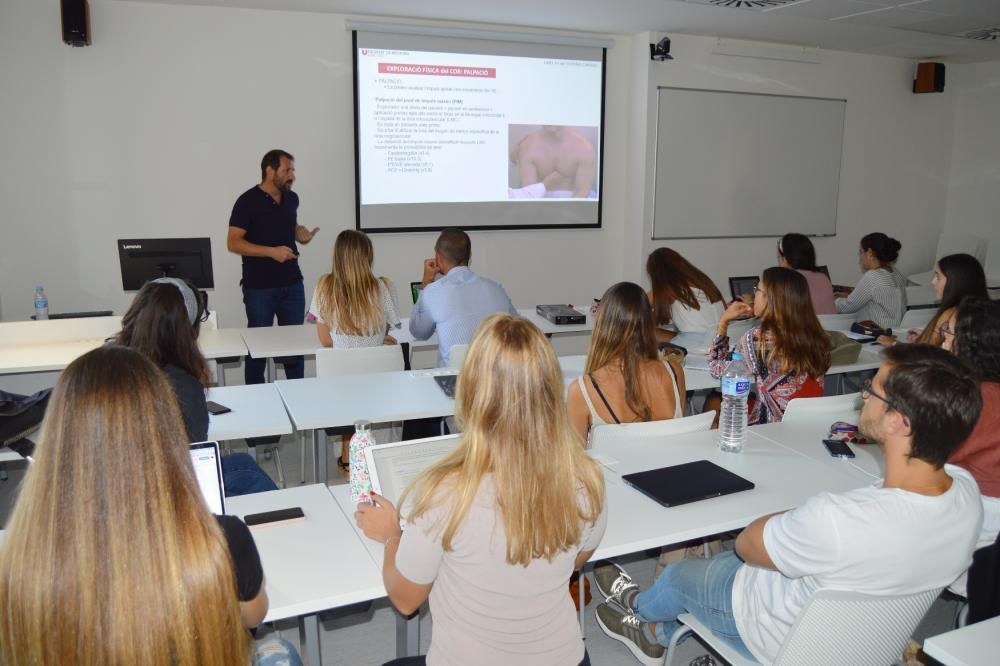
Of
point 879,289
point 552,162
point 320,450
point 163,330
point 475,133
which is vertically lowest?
point 320,450

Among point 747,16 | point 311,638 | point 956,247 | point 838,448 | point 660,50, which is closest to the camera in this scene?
point 311,638

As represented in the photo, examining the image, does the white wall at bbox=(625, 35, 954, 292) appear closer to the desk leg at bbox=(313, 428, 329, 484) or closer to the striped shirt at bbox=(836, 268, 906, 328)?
the striped shirt at bbox=(836, 268, 906, 328)

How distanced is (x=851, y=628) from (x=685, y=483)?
0.71 meters

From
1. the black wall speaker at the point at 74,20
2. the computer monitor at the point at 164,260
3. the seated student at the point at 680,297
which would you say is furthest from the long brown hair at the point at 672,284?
the black wall speaker at the point at 74,20

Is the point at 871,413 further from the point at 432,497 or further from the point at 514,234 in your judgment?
the point at 514,234

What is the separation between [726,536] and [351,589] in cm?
177

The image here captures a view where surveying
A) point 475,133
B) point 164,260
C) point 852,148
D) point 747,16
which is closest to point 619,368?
point 164,260

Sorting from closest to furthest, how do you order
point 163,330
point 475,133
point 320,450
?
point 163,330 → point 320,450 → point 475,133

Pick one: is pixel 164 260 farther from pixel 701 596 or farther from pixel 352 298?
pixel 701 596

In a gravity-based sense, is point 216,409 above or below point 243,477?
above

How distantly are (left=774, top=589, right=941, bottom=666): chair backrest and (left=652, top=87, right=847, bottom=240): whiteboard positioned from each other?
18.3ft

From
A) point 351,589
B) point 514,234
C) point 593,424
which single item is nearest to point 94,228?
point 514,234

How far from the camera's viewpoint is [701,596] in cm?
205

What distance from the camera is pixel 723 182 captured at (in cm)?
729
